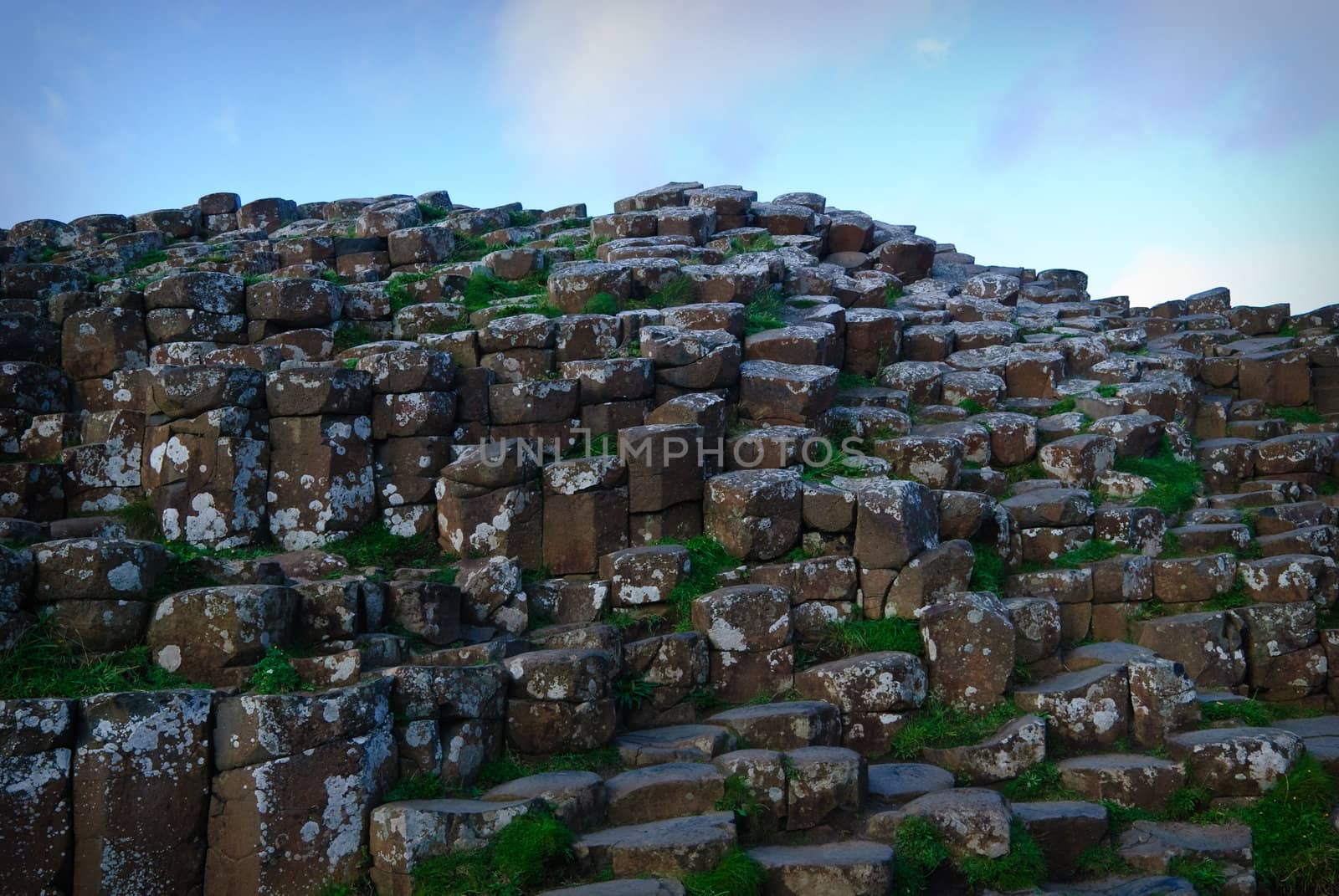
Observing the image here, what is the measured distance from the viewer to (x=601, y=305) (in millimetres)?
15977

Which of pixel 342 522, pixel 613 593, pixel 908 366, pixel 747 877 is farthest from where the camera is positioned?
pixel 908 366

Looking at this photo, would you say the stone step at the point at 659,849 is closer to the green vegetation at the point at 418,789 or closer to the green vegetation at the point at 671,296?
the green vegetation at the point at 418,789

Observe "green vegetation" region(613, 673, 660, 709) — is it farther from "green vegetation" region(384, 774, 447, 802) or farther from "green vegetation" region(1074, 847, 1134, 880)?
"green vegetation" region(1074, 847, 1134, 880)

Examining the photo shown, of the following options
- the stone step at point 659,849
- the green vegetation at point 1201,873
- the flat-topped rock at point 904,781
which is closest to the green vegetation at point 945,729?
the flat-topped rock at point 904,781

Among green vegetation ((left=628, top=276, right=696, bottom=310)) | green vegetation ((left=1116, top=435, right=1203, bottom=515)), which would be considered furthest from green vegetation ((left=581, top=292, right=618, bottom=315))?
green vegetation ((left=1116, top=435, right=1203, bottom=515))

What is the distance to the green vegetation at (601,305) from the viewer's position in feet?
52.3

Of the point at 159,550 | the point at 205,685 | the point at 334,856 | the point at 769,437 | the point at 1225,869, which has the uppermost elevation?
the point at 769,437

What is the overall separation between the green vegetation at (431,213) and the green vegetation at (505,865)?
58.3 ft

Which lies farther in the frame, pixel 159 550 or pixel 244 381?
pixel 244 381

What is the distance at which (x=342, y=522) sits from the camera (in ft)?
41.1

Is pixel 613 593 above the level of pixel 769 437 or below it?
below

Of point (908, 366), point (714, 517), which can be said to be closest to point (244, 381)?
point (714, 517)

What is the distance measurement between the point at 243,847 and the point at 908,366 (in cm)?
1189

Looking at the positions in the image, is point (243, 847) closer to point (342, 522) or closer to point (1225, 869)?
point (342, 522)
